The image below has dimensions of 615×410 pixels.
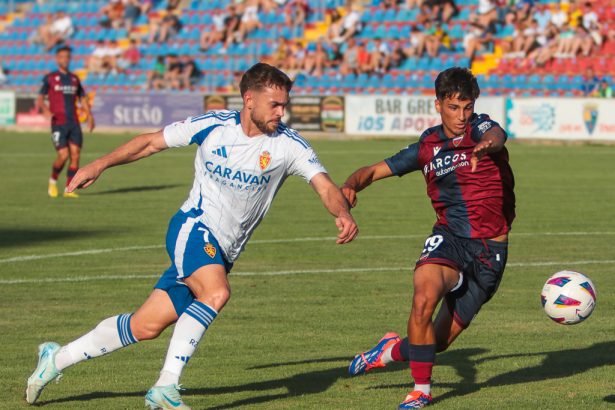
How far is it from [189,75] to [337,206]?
119 feet

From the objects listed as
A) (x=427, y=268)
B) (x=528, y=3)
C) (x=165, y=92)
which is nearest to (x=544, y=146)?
(x=528, y=3)

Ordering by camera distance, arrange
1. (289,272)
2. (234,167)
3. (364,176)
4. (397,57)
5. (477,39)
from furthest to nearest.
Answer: (397,57) < (477,39) < (289,272) < (364,176) < (234,167)

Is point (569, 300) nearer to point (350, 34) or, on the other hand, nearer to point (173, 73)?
point (350, 34)

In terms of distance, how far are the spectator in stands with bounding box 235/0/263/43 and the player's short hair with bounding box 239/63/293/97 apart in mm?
37973

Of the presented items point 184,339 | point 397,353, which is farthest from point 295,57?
point 184,339

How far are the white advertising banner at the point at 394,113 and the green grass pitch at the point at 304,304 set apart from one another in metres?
12.0

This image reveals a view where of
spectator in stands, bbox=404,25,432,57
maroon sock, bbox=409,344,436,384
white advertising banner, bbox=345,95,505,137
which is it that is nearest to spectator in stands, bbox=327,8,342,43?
spectator in stands, bbox=404,25,432,57

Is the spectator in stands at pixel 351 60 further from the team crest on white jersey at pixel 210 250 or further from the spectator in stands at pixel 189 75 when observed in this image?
the team crest on white jersey at pixel 210 250

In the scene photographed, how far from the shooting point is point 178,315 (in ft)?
23.4

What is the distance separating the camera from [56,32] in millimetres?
49250

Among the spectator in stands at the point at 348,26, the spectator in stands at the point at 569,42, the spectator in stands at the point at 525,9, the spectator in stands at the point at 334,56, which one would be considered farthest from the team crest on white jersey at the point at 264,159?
the spectator in stands at the point at 348,26

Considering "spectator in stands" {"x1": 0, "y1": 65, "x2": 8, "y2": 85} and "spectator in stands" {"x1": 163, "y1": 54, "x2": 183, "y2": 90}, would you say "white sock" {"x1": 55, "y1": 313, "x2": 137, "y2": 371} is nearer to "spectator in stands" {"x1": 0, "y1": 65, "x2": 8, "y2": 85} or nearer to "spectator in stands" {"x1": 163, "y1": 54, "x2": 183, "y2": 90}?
"spectator in stands" {"x1": 163, "y1": 54, "x2": 183, "y2": 90}

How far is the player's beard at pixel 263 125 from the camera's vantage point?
705 centimetres

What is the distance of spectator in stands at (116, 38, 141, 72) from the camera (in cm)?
4575
